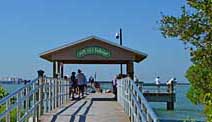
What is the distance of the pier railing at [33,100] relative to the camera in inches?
377

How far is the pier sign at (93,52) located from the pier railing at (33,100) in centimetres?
586

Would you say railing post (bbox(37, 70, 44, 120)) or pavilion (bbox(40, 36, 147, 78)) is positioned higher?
pavilion (bbox(40, 36, 147, 78))

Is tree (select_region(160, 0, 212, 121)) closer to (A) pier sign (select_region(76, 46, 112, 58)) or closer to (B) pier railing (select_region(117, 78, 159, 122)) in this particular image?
(B) pier railing (select_region(117, 78, 159, 122))

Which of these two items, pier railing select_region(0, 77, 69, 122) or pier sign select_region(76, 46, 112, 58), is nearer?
pier railing select_region(0, 77, 69, 122)

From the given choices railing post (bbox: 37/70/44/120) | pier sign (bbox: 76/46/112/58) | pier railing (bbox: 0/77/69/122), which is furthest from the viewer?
pier sign (bbox: 76/46/112/58)

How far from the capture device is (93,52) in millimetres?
24359

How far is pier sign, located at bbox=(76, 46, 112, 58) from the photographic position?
24234 millimetres

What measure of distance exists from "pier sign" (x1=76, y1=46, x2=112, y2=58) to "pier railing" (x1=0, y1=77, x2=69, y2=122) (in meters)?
5.86

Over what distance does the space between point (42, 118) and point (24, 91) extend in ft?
6.17

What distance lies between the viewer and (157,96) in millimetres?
35031

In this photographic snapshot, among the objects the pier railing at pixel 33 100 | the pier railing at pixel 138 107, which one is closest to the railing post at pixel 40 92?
the pier railing at pixel 33 100

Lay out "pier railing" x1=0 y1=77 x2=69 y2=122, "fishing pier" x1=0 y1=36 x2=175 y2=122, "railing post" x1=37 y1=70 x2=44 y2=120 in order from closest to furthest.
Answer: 1. "pier railing" x1=0 y1=77 x2=69 y2=122
2. "fishing pier" x1=0 y1=36 x2=175 y2=122
3. "railing post" x1=37 y1=70 x2=44 y2=120

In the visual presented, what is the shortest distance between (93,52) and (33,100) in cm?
1216

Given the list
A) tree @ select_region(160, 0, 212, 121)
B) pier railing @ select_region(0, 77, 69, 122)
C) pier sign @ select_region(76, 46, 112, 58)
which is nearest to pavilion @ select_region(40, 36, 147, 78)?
pier sign @ select_region(76, 46, 112, 58)
